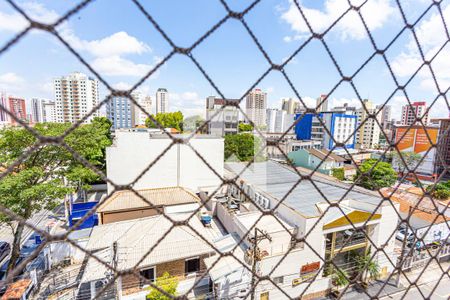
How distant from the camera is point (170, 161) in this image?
219 inches

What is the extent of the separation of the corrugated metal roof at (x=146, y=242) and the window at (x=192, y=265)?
0.20 m

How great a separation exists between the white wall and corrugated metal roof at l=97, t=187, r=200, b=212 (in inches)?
11.3

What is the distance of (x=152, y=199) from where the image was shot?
4.83m

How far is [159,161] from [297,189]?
310cm

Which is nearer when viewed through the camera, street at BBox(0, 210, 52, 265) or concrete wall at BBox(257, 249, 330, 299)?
concrete wall at BBox(257, 249, 330, 299)

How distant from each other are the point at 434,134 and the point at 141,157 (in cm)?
1109

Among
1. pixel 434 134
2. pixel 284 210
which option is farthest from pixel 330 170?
pixel 284 210

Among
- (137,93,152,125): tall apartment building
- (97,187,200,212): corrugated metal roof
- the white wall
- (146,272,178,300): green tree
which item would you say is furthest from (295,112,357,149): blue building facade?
(146,272,178,300): green tree

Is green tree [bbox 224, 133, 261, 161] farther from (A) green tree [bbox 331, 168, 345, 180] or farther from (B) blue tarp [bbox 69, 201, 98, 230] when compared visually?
(B) blue tarp [bbox 69, 201, 98, 230]

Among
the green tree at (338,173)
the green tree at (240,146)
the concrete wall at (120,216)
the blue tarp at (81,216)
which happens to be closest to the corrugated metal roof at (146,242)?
the concrete wall at (120,216)

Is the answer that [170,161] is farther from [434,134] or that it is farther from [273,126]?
[273,126]

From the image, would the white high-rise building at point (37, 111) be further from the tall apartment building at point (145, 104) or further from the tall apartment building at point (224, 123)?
the tall apartment building at point (224, 123)

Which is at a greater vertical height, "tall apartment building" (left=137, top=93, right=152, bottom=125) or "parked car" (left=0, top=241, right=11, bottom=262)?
"tall apartment building" (left=137, top=93, right=152, bottom=125)

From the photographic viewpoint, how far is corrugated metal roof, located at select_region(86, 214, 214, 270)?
9.51 feet
